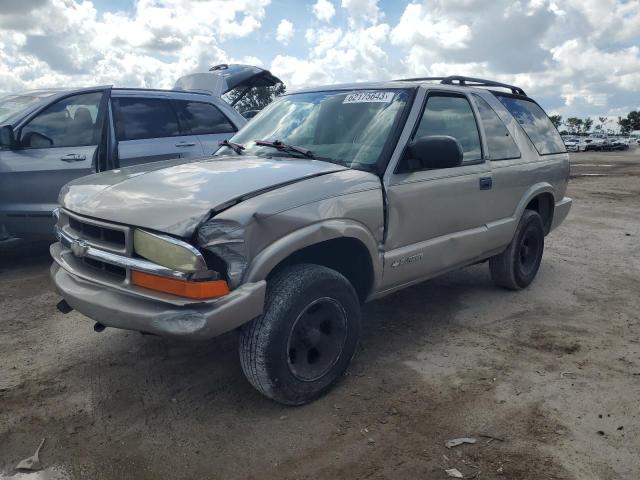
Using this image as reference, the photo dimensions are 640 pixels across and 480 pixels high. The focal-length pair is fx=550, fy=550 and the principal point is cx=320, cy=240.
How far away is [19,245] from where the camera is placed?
6.77 m

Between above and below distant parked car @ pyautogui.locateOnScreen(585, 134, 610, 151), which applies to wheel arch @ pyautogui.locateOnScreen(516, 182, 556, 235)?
below

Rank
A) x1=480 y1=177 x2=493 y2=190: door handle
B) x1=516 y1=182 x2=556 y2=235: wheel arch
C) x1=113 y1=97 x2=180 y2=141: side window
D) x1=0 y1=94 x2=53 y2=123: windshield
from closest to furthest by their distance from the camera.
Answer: x1=480 y1=177 x2=493 y2=190: door handle < x1=516 y1=182 x2=556 y2=235: wheel arch < x1=0 y1=94 x2=53 y2=123: windshield < x1=113 y1=97 x2=180 y2=141: side window

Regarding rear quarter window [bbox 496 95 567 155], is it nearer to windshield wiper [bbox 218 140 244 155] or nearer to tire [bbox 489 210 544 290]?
tire [bbox 489 210 544 290]

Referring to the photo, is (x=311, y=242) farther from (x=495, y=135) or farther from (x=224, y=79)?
(x=224, y=79)

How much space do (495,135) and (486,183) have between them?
0.54m

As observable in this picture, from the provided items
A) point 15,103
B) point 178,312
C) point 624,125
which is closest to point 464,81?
point 178,312

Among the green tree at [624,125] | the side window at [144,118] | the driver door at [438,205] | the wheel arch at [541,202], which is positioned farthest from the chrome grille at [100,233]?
the green tree at [624,125]

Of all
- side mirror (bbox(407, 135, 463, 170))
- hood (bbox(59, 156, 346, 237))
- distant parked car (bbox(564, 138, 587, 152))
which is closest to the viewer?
hood (bbox(59, 156, 346, 237))

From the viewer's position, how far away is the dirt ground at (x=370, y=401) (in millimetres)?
2541

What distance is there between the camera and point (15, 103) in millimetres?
5785

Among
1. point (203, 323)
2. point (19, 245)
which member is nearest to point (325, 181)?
point (203, 323)

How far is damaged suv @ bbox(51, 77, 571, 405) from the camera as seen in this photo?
254 cm

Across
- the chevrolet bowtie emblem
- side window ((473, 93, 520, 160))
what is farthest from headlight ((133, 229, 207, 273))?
side window ((473, 93, 520, 160))

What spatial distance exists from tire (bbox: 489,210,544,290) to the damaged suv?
433mm
